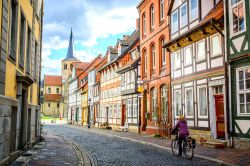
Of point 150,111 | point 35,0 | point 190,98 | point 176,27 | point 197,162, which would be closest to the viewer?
point 197,162

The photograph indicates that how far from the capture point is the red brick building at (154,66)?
25125 mm

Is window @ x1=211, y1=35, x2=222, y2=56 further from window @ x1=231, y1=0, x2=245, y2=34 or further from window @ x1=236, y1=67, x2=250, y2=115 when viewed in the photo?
window @ x1=236, y1=67, x2=250, y2=115

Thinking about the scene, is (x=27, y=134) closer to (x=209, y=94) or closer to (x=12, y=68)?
(x=12, y=68)

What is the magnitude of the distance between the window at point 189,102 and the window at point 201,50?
217 centimetres

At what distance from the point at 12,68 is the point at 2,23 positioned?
2270 millimetres

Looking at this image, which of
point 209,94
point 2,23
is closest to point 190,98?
point 209,94

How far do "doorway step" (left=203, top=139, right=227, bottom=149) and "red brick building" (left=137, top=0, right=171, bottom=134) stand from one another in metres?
6.58

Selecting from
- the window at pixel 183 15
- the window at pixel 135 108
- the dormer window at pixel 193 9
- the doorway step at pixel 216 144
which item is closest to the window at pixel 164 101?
the window at pixel 183 15

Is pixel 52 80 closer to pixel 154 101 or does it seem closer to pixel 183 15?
pixel 154 101

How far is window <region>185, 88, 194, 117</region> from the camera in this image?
20577mm

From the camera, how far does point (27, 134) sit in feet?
49.6

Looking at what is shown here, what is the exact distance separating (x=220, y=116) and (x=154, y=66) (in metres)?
11.4

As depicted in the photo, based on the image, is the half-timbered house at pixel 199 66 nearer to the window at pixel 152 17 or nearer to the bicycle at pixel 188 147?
the bicycle at pixel 188 147

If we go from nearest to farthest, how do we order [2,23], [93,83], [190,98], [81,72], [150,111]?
[2,23]
[190,98]
[150,111]
[93,83]
[81,72]
